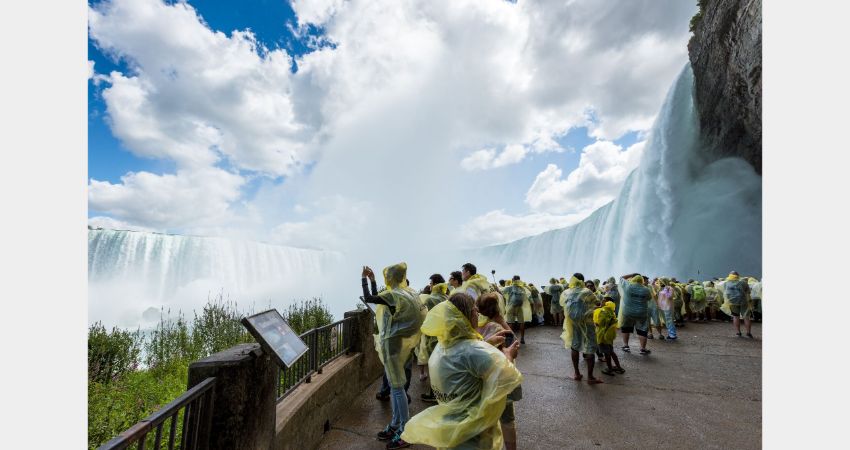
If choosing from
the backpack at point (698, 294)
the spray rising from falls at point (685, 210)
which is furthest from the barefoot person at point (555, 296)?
the spray rising from falls at point (685, 210)

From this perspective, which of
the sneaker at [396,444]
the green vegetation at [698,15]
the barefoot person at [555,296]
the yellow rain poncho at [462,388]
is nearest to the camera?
the yellow rain poncho at [462,388]

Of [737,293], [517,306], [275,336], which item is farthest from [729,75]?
[275,336]

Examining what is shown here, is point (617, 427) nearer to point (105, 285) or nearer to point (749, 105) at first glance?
point (749, 105)

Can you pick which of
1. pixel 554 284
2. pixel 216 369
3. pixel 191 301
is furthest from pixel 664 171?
pixel 191 301

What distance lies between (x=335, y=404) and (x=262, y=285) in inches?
1424

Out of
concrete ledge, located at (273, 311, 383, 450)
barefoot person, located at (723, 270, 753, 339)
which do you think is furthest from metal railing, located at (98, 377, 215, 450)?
barefoot person, located at (723, 270, 753, 339)

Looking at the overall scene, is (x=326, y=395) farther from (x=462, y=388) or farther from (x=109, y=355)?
(x=109, y=355)

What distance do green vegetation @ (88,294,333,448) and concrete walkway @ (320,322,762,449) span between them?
7.91ft

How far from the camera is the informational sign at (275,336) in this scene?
2.40 m

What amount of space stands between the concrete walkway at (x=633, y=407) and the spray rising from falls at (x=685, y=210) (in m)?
22.9

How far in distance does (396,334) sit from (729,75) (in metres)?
27.3

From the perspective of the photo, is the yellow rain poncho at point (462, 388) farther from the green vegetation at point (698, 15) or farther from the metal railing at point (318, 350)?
the green vegetation at point (698, 15)

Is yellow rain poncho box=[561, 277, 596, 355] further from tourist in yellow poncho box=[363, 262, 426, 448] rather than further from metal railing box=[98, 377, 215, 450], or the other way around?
metal railing box=[98, 377, 215, 450]

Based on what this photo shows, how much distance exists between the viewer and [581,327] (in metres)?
6.16
